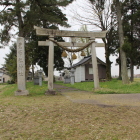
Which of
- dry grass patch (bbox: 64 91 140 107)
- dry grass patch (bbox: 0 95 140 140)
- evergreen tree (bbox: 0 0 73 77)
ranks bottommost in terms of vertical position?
dry grass patch (bbox: 0 95 140 140)

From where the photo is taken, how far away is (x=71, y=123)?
416 centimetres

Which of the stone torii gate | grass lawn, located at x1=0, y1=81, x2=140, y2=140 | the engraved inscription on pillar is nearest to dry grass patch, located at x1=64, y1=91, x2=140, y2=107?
grass lawn, located at x1=0, y1=81, x2=140, y2=140

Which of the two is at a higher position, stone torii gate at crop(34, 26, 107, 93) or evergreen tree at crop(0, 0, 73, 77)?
evergreen tree at crop(0, 0, 73, 77)

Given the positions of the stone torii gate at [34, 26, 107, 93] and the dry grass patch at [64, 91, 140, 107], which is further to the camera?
the stone torii gate at [34, 26, 107, 93]

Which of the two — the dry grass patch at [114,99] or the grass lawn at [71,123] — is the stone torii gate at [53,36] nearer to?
the dry grass patch at [114,99]

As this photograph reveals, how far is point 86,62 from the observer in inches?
1120

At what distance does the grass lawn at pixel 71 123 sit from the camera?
3.44m

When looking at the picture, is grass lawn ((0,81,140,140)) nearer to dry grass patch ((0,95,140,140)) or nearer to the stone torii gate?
dry grass patch ((0,95,140,140))

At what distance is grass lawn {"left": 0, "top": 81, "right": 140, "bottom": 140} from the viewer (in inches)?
135

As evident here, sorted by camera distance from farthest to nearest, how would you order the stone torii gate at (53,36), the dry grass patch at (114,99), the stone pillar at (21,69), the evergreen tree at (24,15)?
1. the evergreen tree at (24,15)
2. the stone torii gate at (53,36)
3. the stone pillar at (21,69)
4. the dry grass patch at (114,99)

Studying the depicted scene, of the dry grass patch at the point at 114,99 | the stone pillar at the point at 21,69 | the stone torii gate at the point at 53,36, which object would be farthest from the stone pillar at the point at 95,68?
the stone pillar at the point at 21,69

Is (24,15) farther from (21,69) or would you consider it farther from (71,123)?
(71,123)

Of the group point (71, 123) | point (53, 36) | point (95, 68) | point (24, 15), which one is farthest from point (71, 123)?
point (24, 15)

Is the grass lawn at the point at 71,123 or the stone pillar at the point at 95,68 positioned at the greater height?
the stone pillar at the point at 95,68
